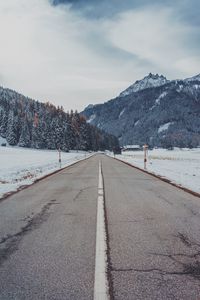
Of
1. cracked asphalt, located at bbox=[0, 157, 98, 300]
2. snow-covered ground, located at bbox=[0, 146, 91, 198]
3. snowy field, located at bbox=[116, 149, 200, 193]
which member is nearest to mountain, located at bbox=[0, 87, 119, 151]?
snowy field, located at bbox=[116, 149, 200, 193]

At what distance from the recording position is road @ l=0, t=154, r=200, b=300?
3.64m

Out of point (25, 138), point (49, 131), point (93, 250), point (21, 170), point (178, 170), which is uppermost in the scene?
point (49, 131)

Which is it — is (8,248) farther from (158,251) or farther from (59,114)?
(59,114)

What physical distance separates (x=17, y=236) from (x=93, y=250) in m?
1.51

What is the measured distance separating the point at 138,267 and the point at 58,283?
1070 millimetres

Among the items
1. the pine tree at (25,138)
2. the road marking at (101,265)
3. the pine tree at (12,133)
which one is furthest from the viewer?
the pine tree at (25,138)

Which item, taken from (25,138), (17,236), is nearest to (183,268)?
(17,236)

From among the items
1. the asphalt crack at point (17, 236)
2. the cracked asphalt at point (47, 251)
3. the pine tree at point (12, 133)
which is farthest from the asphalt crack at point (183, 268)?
the pine tree at point (12, 133)

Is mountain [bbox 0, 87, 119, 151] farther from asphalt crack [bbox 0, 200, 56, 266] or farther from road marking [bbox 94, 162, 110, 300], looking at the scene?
road marking [bbox 94, 162, 110, 300]

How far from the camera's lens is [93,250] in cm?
509

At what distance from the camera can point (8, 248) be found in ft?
16.9

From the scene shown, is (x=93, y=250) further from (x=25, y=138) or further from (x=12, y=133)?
(x=12, y=133)

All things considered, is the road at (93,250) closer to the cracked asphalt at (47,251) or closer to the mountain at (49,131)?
the cracked asphalt at (47,251)

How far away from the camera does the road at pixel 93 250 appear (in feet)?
11.9
